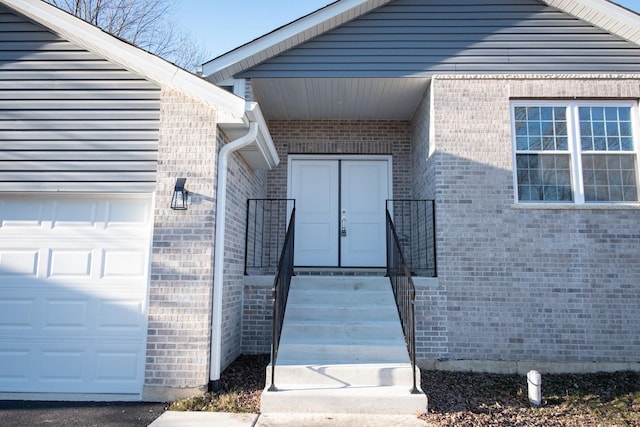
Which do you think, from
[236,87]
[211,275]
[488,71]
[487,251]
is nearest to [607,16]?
[488,71]

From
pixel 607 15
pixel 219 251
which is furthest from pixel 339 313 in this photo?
pixel 607 15

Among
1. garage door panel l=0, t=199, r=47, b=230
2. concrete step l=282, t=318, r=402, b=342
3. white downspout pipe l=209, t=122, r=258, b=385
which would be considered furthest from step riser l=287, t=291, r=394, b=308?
garage door panel l=0, t=199, r=47, b=230

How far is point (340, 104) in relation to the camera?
7344 mm

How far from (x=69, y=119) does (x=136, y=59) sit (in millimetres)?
1063

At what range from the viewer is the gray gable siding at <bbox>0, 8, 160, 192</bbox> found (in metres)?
4.80

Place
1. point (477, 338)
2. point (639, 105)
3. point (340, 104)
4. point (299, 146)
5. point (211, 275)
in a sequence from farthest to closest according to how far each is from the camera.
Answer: point (299, 146) < point (340, 104) < point (639, 105) < point (477, 338) < point (211, 275)

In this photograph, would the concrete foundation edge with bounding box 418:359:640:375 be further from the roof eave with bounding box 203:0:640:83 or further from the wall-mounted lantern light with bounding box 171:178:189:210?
the roof eave with bounding box 203:0:640:83

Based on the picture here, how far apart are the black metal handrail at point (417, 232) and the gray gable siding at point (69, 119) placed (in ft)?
11.9

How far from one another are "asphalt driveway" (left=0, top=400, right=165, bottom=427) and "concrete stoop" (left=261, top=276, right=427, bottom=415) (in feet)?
3.95

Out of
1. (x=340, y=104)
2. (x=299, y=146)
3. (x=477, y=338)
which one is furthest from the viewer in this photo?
(x=299, y=146)

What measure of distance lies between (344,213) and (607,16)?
16.3 feet

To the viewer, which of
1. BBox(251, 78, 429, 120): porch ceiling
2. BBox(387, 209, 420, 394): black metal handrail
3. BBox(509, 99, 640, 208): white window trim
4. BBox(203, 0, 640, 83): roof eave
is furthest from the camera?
BBox(251, 78, 429, 120): porch ceiling

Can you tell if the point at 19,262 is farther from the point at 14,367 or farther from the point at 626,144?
the point at 626,144

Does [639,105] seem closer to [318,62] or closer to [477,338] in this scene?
[477,338]
